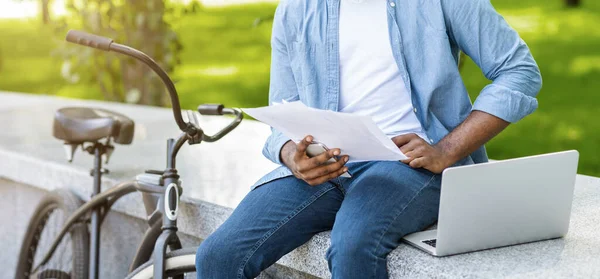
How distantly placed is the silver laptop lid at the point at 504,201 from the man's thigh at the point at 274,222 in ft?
1.10

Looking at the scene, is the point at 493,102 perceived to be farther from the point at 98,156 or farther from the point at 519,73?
the point at 98,156

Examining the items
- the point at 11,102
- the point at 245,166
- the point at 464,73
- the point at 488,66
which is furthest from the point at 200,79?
the point at 488,66

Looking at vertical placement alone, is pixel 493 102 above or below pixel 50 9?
above

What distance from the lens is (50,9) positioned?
17.8 feet

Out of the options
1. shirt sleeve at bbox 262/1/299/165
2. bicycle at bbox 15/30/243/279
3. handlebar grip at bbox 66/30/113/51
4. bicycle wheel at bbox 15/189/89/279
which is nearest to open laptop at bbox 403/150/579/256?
shirt sleeve at bbox 262/1/299/165

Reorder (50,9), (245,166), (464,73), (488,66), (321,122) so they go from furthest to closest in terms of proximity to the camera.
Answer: (464,73)
(50,9)
(245,166)
(488,66)
(321,122)

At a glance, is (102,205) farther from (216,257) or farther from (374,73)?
(374,73)

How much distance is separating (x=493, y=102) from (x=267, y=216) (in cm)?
60

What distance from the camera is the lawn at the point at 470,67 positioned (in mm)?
6391

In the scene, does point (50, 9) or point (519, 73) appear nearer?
point (519, 73)

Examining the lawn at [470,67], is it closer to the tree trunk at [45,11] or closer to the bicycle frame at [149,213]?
the tree trunk at [45,11]

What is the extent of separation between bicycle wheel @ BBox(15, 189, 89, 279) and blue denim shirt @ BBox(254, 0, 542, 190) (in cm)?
111

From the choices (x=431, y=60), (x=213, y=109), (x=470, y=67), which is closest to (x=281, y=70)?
(x=213, y=109)

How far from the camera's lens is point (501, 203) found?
1.96m
